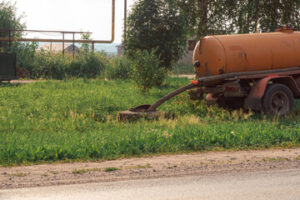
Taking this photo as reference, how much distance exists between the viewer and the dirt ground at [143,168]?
6.94 m

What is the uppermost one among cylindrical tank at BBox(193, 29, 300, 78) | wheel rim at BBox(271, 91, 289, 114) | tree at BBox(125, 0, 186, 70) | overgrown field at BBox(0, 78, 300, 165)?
tree at BBox(125, 0, 186, 70)

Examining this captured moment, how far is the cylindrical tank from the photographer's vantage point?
43.1 feet

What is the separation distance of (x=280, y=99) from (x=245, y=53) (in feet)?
5.24

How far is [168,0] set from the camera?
2083cm

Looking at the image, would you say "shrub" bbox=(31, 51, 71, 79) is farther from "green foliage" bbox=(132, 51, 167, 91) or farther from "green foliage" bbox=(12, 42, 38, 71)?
"green foliage" bbox=(132, 51, 167, 91)

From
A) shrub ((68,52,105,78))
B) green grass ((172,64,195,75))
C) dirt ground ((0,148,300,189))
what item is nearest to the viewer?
dirt ground ((0,148,300,189))

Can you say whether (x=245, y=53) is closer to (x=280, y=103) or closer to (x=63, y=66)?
(x=280, y=103)

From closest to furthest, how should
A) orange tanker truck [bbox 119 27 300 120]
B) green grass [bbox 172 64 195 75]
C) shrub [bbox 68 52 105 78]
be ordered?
1. orange tanker truck [bbox 119 27 300 120]
2. shrub [bbox 68 52 105 78]
3. green grass [bbox 172 64 195 75]

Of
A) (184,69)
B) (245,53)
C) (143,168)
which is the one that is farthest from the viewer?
(184,69)

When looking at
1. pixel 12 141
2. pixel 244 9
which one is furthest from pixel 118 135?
pixel 244 9

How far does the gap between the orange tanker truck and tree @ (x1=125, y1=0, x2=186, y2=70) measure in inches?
264

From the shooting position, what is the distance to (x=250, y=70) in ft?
43.8

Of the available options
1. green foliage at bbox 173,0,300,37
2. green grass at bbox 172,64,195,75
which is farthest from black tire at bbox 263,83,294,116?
green grass at bbox 172,64,195,75

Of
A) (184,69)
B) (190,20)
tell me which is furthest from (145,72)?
(184,69)
